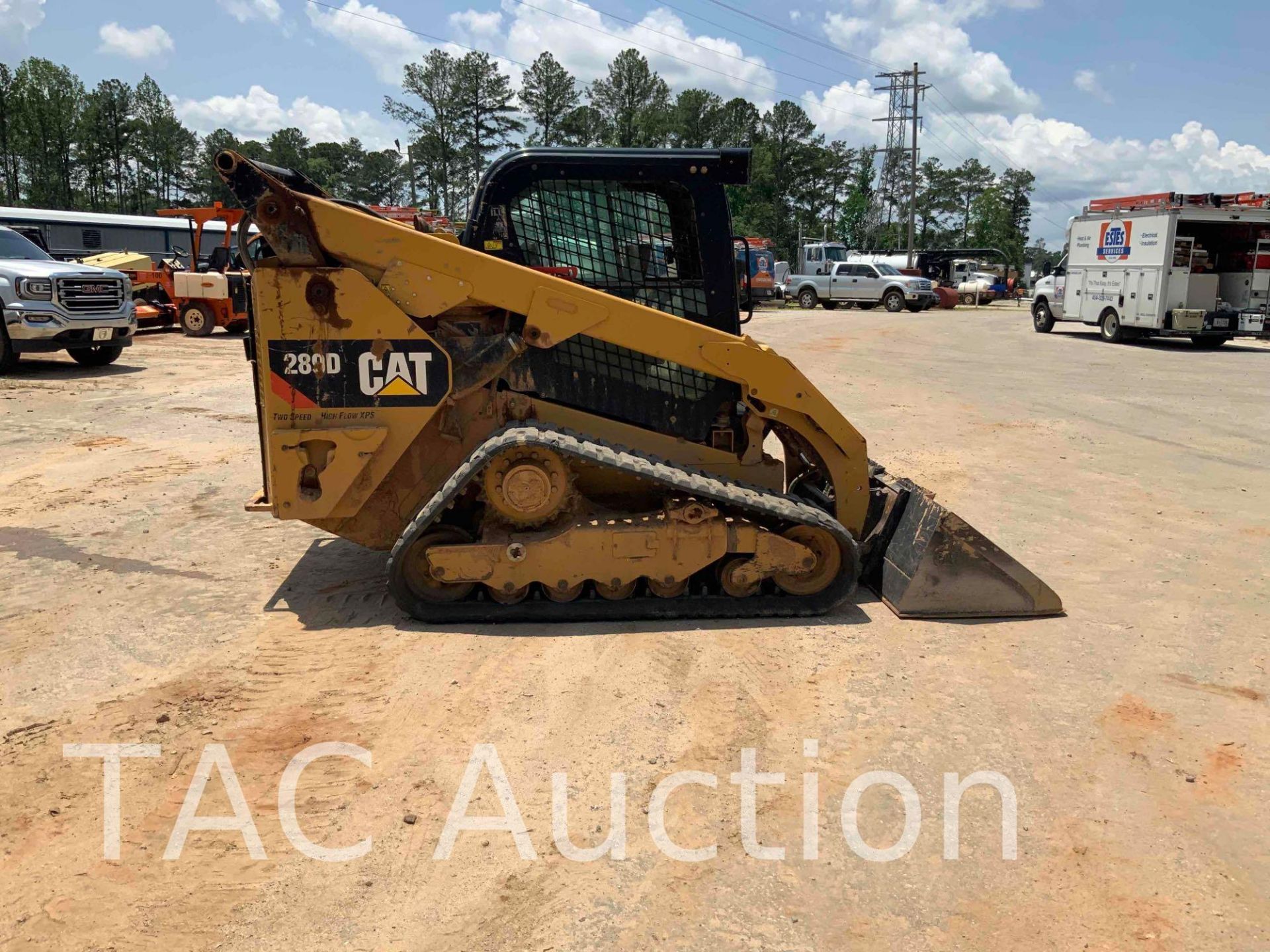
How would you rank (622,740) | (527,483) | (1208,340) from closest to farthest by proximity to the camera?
(622,740) → (527,483) → (1208,340)

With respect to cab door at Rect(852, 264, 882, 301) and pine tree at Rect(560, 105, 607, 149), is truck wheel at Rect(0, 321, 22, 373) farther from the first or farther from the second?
pine tree at Rect(560, 105, 607, 149)

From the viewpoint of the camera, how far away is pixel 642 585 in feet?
16.5

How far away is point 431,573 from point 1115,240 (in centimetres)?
2188

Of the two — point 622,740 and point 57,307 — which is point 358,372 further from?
point 57,307

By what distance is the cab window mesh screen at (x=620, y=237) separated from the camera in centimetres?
521

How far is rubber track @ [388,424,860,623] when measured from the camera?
4660mm

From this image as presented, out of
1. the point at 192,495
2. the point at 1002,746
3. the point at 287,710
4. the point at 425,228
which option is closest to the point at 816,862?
the point at 1002,746

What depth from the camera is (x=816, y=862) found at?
2.99m

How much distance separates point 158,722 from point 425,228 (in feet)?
13.3

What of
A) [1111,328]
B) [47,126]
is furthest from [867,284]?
[47,126]

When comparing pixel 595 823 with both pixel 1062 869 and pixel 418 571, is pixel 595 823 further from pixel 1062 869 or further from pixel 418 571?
pixel 418 571

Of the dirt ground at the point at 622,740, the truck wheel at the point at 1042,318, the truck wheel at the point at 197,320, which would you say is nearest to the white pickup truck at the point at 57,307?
the truck wheel at the point at 197,320

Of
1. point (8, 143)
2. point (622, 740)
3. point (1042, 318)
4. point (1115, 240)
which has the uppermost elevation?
point (8, 143)

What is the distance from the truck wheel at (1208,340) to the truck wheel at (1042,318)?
4.09 metres
